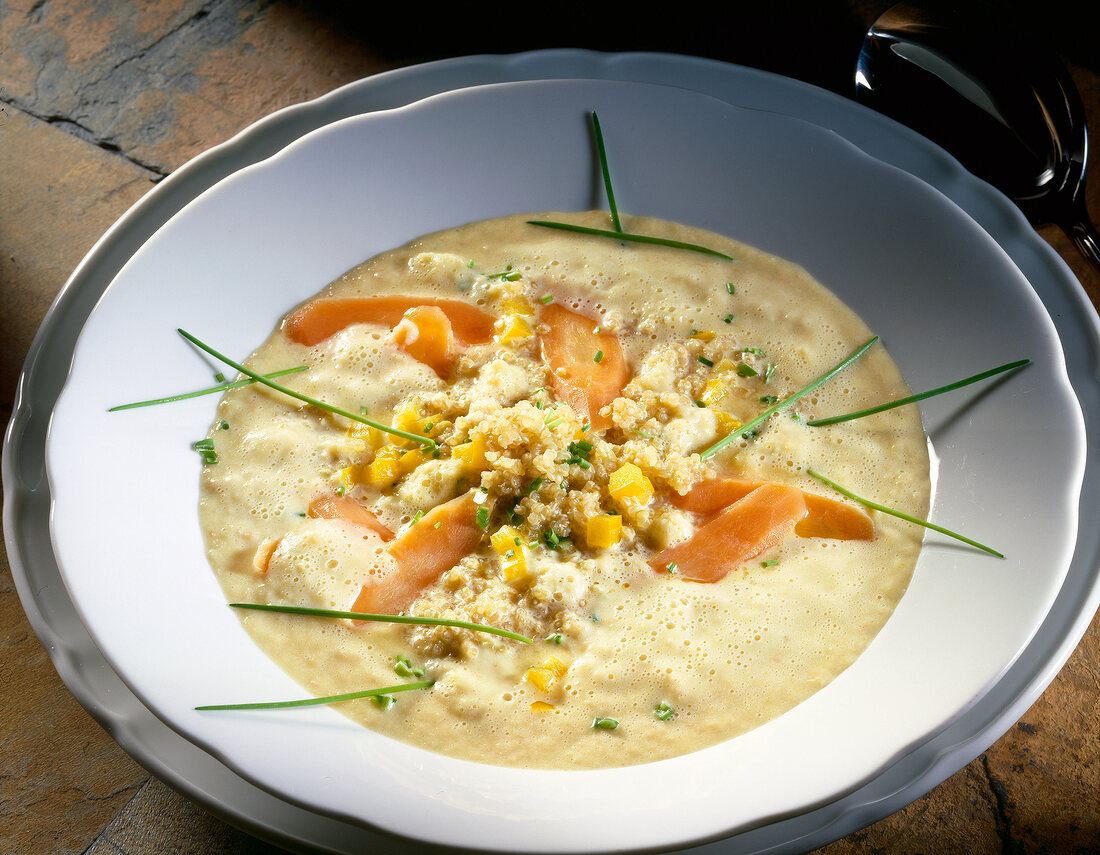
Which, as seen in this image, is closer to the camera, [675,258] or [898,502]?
[898,502]

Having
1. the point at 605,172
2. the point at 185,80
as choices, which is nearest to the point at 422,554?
the point at 605,172

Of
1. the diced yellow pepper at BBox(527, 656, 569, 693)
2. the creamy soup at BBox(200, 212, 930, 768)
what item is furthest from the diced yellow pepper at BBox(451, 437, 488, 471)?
the diced yellow pepper at BBox(527, 656, 569, 693)

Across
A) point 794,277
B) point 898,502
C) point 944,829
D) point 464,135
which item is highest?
point 464,135

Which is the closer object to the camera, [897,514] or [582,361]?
[897,514]

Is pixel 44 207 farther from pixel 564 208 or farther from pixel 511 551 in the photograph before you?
pixel 511 551

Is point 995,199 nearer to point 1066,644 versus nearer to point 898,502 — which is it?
point 898,502

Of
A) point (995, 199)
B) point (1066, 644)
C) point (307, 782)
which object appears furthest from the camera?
point (995, 199)

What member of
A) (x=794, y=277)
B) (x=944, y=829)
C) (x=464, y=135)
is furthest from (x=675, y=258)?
(x=944, y=829)
